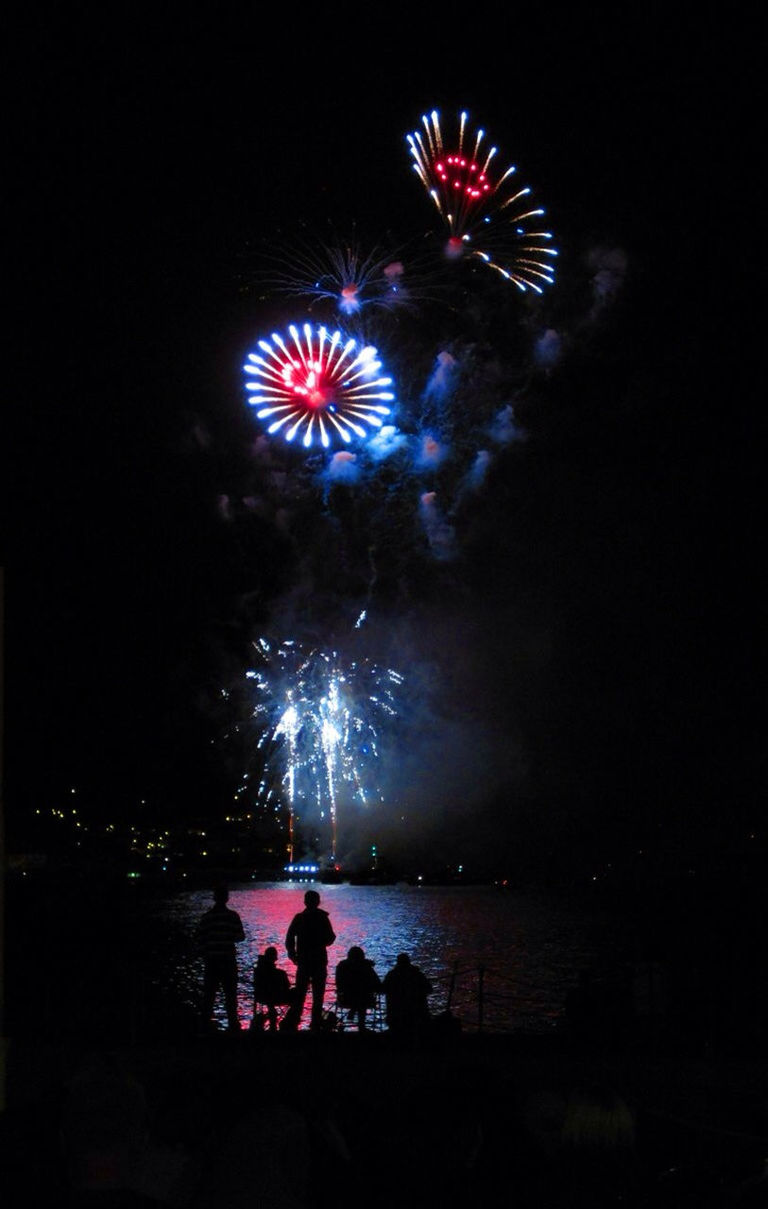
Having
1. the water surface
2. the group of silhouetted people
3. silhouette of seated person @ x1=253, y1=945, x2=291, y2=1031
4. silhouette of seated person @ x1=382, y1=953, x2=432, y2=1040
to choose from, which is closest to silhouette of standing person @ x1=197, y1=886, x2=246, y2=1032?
the group of silhouetted people

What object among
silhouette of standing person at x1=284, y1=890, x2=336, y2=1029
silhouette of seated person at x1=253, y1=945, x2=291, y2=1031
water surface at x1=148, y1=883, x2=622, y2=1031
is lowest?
water surface at x1=148, y1=883, x2=622, y2=1031

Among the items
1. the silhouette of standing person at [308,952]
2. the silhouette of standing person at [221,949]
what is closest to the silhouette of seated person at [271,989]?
the silhouette of standing person at [308,952]

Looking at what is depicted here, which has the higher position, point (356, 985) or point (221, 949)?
point (221, 949)

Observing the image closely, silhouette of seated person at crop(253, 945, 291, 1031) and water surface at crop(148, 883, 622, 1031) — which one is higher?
silhouette of seated person at crop(253, 945, 291, 1031)

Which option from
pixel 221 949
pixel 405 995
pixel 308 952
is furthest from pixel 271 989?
pixel 405 995

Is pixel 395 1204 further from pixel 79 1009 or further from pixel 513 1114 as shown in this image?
pixel 79 1009

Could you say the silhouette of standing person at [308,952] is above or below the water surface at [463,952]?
above

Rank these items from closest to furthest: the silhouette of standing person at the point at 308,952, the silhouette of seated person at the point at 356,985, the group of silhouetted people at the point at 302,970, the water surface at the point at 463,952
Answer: the group of silhouetted people at the point at 302,970
the silhouette of standing person at the point at 308,952
the silhouette of seated person at the point at 356,985
the water surface at the point at 463,952

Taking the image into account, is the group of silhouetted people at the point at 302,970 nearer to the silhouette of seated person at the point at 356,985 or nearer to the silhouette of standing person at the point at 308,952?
the silhouette of standing person at the point at 308,952

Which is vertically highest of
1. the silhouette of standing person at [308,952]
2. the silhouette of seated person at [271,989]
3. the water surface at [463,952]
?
the silhouette of standing person at [308,952]

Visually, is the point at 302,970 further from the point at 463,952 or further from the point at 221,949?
the point at 463,952

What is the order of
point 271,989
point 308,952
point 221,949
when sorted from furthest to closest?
point 271,989 < point 308,952 < point 221,949

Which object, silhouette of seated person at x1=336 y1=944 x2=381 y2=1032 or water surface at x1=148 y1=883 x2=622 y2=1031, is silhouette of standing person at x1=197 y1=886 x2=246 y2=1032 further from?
water surface at x1=148 y1=883 x2=622 y2=1031

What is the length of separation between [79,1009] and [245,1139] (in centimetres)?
1358
